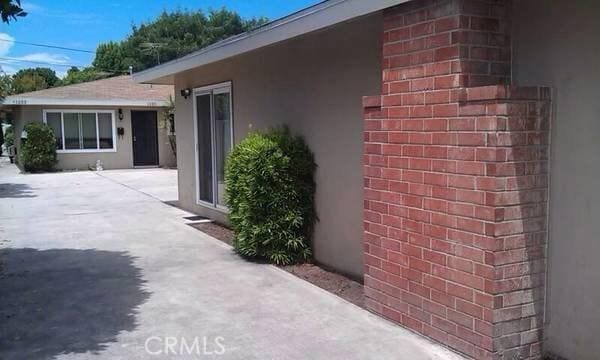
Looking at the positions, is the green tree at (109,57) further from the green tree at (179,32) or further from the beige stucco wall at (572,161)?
the beige stucco wall at (572,161)

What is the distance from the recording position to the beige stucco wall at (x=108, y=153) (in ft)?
64.1

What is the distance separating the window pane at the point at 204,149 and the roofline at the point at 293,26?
1.03m

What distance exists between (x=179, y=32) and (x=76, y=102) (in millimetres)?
23849

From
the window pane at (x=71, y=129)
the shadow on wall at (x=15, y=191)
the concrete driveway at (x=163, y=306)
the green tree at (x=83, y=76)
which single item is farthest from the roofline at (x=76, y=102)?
the green tree at (x=83, y=76)

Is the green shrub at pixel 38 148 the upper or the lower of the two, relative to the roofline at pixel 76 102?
lower

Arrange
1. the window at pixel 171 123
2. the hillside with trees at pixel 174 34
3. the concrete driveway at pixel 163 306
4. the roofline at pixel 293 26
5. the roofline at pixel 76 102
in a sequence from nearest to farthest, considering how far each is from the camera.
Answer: the concrete driveway at pixel 163 306 → the roofline at pixel 293 26 → the roofline at pixel 76 102 → the window at pixel 171 123 → the hillside with trees at pixel 174 34

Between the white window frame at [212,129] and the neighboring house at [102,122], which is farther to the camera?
the neighboring house at [102,122]

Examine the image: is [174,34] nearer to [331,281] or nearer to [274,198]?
[274,198]

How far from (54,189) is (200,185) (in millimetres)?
6160

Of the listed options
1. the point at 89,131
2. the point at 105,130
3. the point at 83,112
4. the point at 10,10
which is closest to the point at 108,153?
the point at 105,130

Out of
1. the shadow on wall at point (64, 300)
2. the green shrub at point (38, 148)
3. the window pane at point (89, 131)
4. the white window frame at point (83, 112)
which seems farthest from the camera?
the window pane at point (89, 131)

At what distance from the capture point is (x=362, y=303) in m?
4.78

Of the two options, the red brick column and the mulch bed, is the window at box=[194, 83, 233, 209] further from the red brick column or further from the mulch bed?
the red brick column

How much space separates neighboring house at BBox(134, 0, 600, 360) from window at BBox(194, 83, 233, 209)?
4269 millimetres
